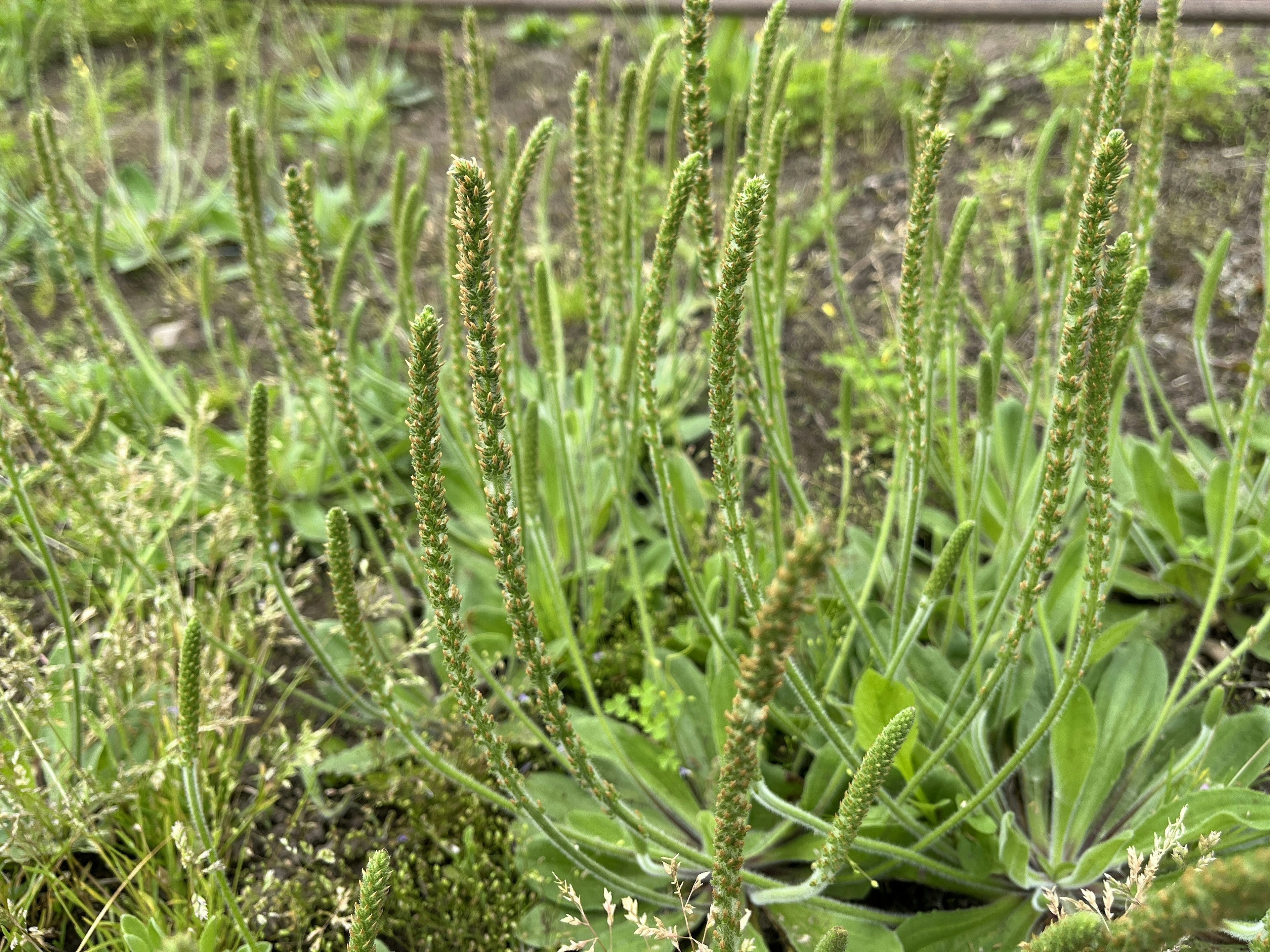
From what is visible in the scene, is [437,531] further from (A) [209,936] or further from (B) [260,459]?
(A) [209,936]

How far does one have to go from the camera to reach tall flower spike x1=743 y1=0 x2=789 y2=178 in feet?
5.31

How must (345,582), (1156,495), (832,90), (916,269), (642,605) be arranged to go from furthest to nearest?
(1156,495) < (832,90) < (642,605) < (916,269) < (345,582)

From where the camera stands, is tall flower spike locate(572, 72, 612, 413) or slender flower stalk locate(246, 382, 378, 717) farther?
tall flower spike locate(572, 72, 612, 413)

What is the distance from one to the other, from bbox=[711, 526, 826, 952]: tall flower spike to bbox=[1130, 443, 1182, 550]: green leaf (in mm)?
2001

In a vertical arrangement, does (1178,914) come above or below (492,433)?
below

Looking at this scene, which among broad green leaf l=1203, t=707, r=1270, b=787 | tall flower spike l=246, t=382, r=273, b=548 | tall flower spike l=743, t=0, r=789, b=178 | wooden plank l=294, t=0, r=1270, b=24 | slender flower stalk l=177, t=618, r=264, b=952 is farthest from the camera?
wooden plank l=294, t=0, r=1270, b=24

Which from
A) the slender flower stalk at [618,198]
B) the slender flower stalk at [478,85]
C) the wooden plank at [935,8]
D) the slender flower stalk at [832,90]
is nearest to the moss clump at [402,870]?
the slender flower stalk at [618,198]

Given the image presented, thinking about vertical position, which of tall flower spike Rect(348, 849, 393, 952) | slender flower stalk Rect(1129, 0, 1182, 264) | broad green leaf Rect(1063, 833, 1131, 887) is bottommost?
broad green leaf Rect(1063, 833, 1131, 887)

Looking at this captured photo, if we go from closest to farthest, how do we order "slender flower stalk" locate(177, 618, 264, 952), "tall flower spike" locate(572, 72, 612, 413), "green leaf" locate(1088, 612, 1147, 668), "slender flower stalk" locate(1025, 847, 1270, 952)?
"slender flower stalk" locate(1025, 847, 1270, 952)
"slender flower stalk" locate(177, 618, 264, 952)
"tall flower spike" locate(572, 72, 612, 413)
"green leaf" locate(1088, 612, 1147, 668)

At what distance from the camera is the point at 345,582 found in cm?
127

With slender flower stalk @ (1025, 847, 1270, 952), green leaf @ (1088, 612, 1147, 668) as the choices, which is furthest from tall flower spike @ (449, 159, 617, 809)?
green leaf @ (1088, 612, 1147, 668)

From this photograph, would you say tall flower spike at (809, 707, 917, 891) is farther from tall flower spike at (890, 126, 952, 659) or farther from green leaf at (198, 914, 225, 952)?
green leaf at (198, 914, 225, 952)

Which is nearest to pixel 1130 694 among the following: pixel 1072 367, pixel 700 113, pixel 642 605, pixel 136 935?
pixel 642 605

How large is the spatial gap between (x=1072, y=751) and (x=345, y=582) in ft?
5.04
